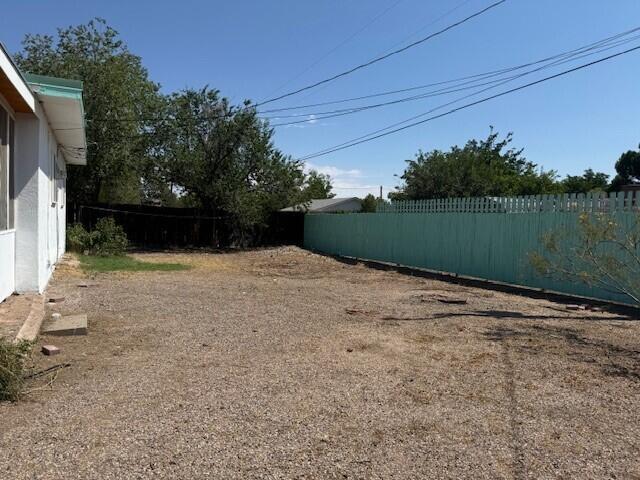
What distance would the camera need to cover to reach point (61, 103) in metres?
8.76

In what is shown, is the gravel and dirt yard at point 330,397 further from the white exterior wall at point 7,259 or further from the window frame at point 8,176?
the window frame at point 8,176

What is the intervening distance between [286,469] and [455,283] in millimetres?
10540

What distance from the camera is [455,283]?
520 inches

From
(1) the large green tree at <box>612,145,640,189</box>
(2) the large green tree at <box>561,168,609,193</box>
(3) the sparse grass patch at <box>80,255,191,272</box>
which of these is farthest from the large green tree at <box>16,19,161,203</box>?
(1) the large green tree at <box>612,145,640,189</box>

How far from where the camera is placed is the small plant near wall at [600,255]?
810 centimetres

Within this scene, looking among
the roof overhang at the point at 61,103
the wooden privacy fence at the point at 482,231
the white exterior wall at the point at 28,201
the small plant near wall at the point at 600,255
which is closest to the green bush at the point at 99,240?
the roof overhang at the point at 61,103

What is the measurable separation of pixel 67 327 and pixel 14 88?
296 cm

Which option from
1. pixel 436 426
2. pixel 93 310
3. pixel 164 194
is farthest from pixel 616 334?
pixel 164 194

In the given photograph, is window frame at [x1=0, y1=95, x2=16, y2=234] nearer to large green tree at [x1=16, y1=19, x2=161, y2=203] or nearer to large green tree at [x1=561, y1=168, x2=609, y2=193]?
large green tree at [x1=16, y1=19, x2=161, y2=203]

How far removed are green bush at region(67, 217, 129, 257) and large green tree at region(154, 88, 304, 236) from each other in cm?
484

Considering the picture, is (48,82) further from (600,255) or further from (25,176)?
(600,255)

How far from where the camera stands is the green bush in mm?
18219

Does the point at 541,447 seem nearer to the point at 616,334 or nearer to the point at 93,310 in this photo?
the point at 616,334

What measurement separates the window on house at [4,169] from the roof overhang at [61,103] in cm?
64
